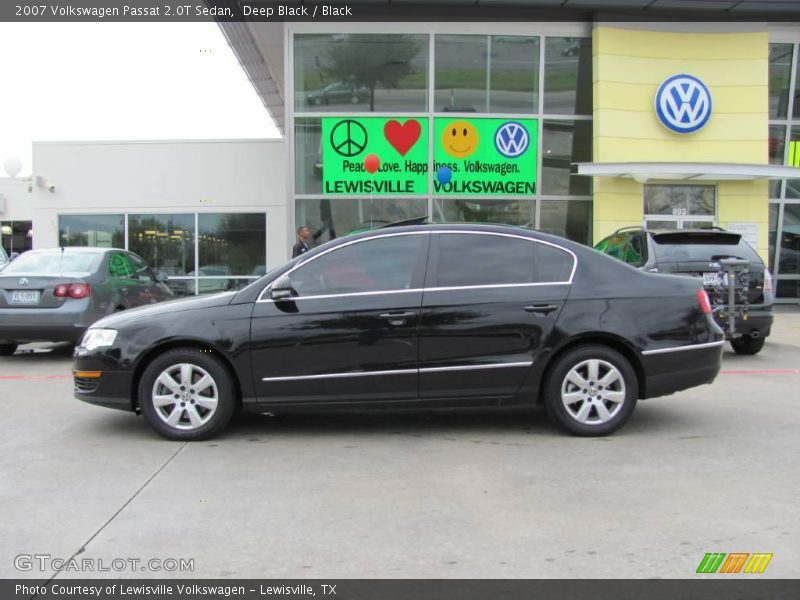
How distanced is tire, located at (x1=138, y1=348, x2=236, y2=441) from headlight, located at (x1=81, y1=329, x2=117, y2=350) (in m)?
0.38

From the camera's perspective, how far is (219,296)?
557 centimetres

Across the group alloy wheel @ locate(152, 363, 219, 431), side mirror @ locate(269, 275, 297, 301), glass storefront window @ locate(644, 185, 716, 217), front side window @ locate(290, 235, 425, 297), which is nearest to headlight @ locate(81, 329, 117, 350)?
alloy wheel @ locate(152, 363, 219, 431)

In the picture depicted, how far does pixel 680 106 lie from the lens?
16.0 meters

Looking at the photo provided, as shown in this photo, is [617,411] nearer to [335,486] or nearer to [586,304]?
[586,304]

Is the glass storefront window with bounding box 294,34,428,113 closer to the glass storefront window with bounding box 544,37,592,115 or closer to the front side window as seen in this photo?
the glass storefront window with bounding box 544,37,592,115

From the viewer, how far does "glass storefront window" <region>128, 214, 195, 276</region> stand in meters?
18.4

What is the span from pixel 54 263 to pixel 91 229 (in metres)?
9.34

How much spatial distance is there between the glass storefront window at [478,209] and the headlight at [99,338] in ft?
37.1

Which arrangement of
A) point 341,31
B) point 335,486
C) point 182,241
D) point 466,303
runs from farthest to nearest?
point 182,241
point 341,31
point 466,303
point 335,486

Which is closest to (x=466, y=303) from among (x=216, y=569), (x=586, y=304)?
(x=586, y=304)

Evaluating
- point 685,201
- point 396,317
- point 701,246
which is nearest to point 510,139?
point 685,201

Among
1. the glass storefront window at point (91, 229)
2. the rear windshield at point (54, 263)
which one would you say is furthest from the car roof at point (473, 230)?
the glass storefront window at point (91, 229)

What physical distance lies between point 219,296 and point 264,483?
1.73 m

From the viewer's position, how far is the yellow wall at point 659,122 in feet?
52.6
